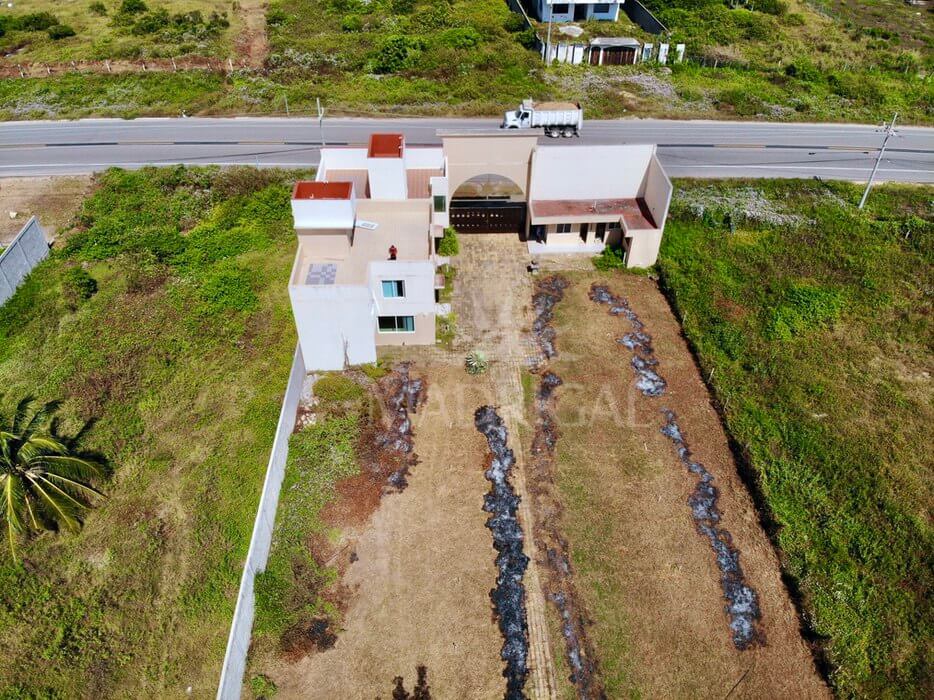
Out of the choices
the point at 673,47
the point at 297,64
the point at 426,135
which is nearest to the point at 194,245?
the point at 426,135

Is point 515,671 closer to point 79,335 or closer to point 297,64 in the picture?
point 79,335

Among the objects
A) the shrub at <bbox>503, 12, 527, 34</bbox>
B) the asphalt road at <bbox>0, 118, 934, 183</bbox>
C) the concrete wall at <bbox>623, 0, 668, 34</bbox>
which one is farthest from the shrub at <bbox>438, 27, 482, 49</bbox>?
the concrete wall at <bbox>623, 0, 668, 34</bbox>

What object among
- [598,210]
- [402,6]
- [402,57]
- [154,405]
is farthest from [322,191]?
[402,6]

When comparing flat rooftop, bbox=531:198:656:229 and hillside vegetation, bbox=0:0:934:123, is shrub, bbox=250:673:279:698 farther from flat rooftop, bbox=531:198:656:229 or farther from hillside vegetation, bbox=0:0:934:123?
hillside vegetation, bbox=0:0:934:123

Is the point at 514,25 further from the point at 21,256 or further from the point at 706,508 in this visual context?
the point at 706,508

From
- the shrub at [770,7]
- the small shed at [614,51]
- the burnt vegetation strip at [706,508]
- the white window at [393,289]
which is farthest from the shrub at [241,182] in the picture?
the shrub at [770,7]
